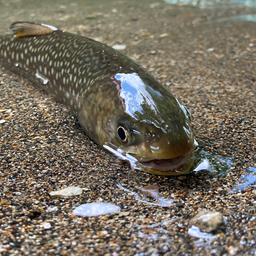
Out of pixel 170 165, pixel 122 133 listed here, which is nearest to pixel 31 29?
pixel 122 133

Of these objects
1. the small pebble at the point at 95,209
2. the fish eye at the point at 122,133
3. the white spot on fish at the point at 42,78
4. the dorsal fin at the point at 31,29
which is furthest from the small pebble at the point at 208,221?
the dorsal fin at the point at 31,29

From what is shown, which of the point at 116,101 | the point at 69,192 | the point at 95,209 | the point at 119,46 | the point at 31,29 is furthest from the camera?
the point at 119,46

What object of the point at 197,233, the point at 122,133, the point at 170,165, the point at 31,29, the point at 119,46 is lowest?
the point at 197,233

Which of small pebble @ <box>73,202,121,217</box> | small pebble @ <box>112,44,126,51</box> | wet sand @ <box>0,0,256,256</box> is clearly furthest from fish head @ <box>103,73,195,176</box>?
small pebble @ <box>112,44,126,51</box>

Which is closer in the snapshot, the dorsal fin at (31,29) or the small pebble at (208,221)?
the small pebble at (208,221)

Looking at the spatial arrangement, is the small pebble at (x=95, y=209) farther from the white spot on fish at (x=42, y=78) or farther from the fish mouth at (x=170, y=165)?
the white spot on fish at (x=42, y=78)

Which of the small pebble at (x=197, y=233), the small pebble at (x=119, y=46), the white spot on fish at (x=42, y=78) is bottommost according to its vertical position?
the small pebble at (x=197, y=233)

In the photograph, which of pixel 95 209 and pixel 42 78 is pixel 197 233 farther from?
pixel 42 78

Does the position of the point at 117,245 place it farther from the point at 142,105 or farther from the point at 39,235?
the point at 142,105
